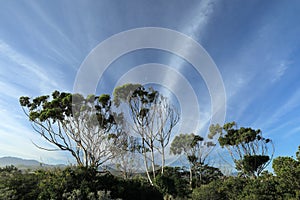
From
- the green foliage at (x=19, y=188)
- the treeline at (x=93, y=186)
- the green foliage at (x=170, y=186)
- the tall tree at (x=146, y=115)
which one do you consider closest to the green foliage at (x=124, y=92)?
the tall tree at (x=146, y=115)

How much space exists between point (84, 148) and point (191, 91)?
9.72 meters

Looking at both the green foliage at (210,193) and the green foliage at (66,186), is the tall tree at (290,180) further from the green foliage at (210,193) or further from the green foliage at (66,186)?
the green foliage at (66,186)

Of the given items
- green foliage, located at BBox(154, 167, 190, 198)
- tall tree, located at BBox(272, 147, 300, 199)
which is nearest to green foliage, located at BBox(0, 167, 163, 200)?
green foliage, located at BBox(154, 167, 190, 198)

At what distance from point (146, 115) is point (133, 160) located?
8.67m

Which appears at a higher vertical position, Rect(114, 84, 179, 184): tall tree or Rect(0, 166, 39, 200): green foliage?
Rect(114, 84, 179, 184): tall tree

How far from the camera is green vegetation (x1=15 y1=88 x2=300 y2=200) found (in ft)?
25.6

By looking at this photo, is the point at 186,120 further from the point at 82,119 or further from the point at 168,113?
the point at 82,119

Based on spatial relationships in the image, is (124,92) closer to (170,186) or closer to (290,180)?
(170,186)

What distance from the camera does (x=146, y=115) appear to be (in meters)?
19.1

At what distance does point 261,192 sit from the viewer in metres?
9.50

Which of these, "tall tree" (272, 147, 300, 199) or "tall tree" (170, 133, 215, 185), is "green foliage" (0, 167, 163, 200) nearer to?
"tall tree" (272, 147, 300, 199)

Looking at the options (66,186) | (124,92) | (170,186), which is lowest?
(170,186)

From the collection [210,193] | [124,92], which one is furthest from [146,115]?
[210,193]

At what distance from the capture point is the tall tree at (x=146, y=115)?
61.7 feet
